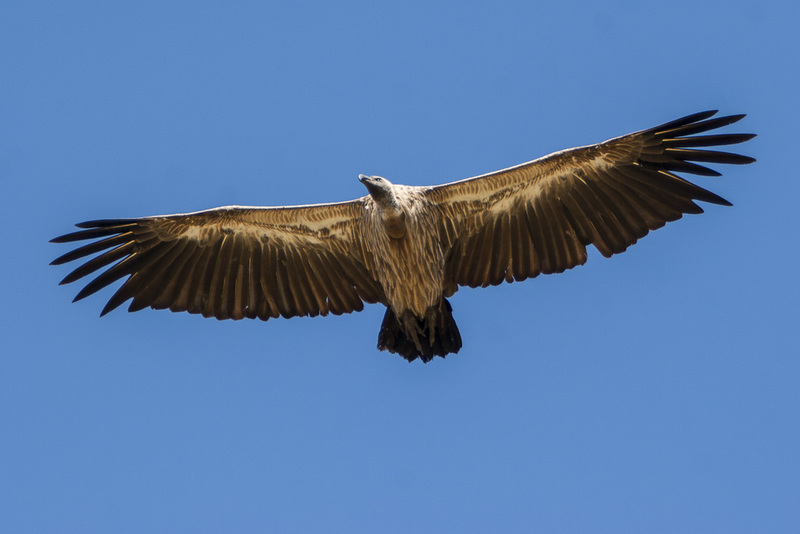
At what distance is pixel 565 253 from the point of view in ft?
39.2

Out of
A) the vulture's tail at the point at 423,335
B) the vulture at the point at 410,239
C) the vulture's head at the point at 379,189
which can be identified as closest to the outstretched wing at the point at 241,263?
the vulture at the point at 410,239

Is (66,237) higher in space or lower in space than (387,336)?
higher

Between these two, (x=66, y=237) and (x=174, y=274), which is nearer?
(x=66, y=237)

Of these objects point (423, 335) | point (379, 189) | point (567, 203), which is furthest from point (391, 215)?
point (567, 203)

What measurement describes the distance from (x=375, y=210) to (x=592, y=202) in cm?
227

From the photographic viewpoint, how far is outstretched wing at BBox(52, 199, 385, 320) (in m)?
12.1

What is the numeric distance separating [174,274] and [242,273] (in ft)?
2.38

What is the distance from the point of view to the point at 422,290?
1162 cm

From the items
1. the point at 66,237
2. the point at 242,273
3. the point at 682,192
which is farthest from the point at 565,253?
the point at 66,237

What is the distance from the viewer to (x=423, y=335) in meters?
11.8

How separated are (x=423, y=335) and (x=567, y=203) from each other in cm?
203

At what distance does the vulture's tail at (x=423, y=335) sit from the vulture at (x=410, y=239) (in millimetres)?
13

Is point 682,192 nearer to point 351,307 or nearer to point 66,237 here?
point 351,307

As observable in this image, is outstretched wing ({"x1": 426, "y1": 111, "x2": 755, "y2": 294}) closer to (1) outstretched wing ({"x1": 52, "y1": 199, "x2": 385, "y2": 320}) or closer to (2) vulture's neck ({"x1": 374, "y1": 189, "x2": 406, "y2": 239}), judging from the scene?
(2) vulture's neck ({"x1": 374, "y1": 189, "x2": 406, "y2": 239})
